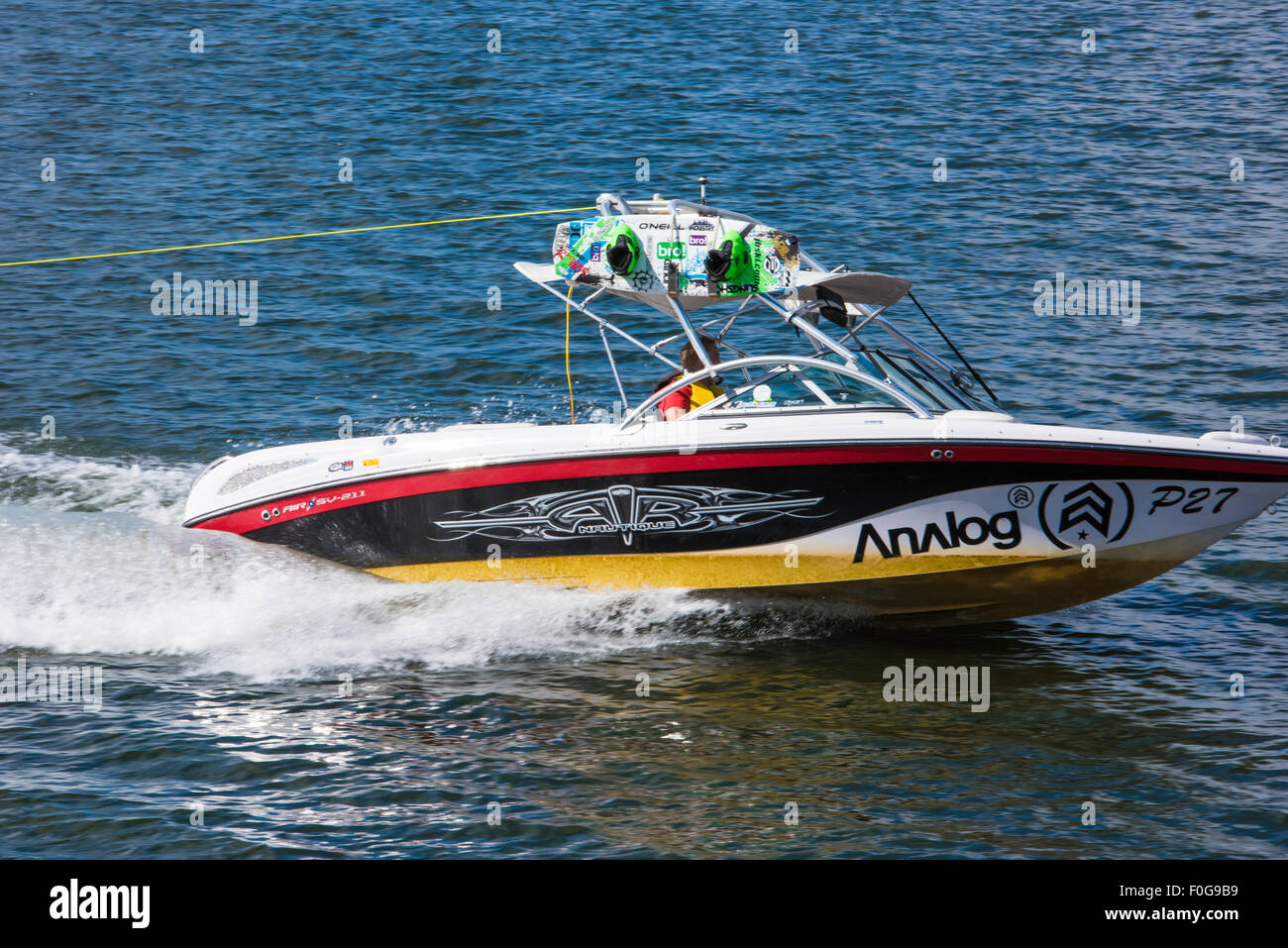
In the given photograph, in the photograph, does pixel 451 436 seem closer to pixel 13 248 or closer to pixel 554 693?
pixel 554 693

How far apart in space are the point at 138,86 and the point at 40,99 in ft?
5.05

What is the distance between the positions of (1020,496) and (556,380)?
6.40 metres

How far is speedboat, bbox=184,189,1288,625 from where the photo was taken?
7.92m

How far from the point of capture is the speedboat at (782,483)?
7.92 meters

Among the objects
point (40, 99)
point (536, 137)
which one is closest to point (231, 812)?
point (536, 137)

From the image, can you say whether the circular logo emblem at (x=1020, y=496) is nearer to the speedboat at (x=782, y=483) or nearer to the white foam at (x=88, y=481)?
the speedboat at (x=782, y=483)

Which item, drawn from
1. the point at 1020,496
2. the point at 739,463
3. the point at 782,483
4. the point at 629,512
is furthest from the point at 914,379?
the point at 629,512

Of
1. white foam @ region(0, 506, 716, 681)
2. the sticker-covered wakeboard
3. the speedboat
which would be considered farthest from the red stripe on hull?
the sticker-covered wakeboard

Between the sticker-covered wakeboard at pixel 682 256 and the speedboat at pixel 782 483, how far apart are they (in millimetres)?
14

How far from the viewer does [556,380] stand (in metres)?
13.5

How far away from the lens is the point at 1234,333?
14.3 m

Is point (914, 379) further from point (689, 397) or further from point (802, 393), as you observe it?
point (689, 397)

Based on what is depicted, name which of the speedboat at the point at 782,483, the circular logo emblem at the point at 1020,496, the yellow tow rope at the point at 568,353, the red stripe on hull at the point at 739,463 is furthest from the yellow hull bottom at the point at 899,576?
the yellow tow rope at the point at 568,353

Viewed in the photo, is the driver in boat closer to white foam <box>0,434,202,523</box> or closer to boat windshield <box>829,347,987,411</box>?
boat windshield <box>829,347,987,411</box>
